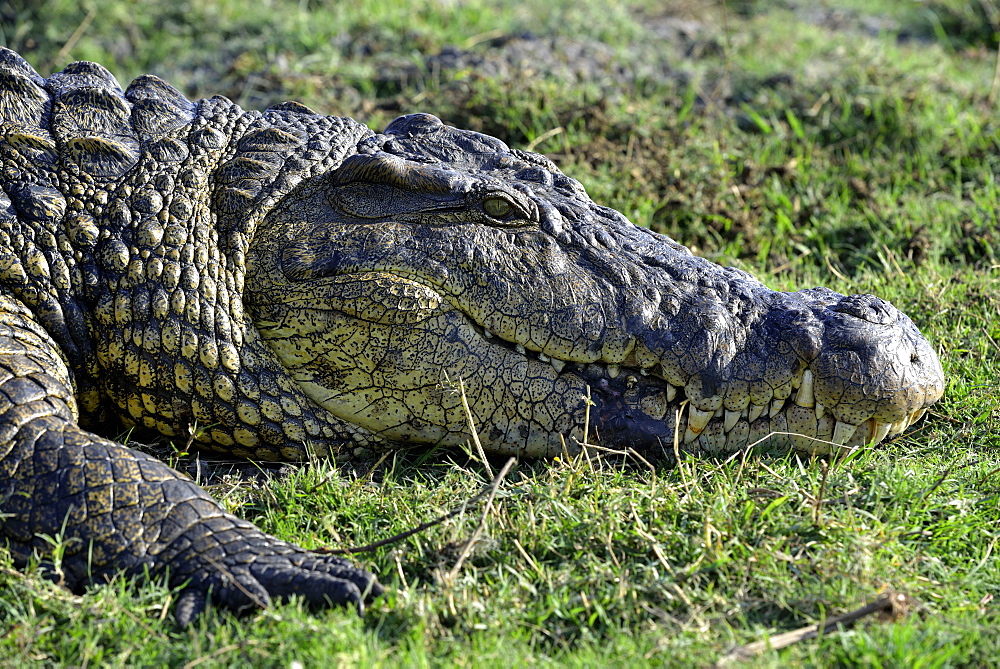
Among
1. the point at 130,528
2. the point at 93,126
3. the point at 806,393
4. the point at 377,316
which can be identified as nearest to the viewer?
the point at 130,528

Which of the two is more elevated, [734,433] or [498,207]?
[498,207]

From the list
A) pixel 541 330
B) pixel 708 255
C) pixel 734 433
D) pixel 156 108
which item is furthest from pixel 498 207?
pixel 708 255

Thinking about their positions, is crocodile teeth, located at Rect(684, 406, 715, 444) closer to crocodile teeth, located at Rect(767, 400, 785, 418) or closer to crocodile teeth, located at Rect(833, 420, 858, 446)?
crocodile teeth, located at Rect(767, 400, 785, 418)

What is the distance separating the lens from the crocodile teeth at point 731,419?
3.15 meters

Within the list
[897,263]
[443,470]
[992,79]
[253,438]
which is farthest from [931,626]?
[992,79]

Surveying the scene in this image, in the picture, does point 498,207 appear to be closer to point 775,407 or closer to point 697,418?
point 697,418

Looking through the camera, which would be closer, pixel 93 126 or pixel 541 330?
pixel 541 330

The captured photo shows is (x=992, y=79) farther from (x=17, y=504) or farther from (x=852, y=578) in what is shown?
(x=17, y=504)

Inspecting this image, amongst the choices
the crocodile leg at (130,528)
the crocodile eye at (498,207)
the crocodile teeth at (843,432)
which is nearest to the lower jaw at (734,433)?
the crocodile teeth at (843,432)

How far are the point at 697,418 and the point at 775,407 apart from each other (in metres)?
0.24

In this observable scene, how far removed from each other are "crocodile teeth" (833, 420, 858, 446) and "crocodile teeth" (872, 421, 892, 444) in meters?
0.08

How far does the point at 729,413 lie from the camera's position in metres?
3.15

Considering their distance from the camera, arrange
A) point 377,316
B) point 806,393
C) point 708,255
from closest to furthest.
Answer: point 806,393 → point 377,316 → point 708,255

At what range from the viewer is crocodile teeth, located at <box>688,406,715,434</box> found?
315cm
